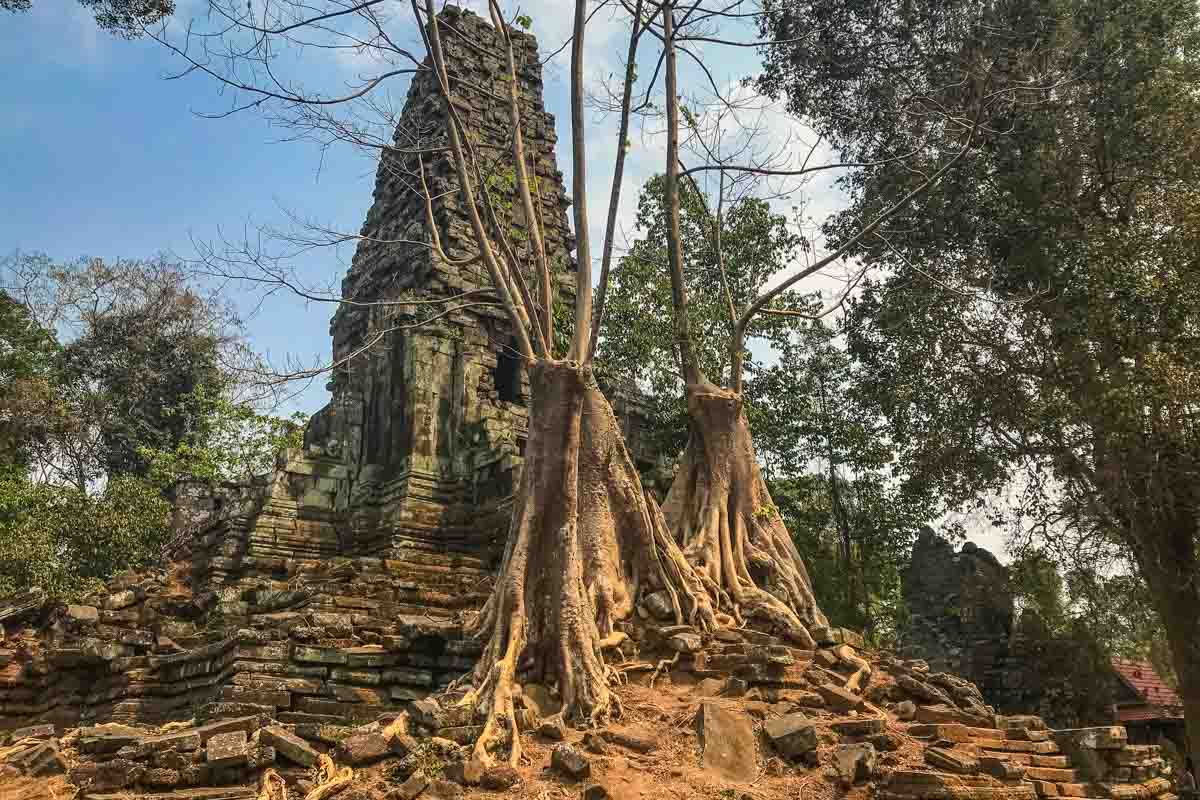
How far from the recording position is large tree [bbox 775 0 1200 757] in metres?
11.5

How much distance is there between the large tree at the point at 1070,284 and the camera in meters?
11.5

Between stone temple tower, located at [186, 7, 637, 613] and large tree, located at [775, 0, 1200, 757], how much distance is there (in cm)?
486

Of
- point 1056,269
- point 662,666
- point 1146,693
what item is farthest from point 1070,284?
point 1146,693

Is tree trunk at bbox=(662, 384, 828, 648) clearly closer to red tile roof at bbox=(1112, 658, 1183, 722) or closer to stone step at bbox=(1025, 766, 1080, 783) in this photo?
stone step at bbox=(1025, 766, 1080, 783)

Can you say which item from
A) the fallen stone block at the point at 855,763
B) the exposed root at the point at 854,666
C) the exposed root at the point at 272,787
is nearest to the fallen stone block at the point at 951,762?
the fallen stone block at the point at 855,763

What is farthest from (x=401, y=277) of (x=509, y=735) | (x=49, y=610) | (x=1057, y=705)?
(x=1057, y=705)

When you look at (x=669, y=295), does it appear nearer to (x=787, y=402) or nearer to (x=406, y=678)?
(x=787, y=402)

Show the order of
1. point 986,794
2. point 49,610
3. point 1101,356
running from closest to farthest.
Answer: point 986,794
point 49,610
point 1101,356

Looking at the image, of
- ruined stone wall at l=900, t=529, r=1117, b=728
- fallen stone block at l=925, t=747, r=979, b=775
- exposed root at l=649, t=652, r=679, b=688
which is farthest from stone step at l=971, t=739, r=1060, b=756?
ruined stone wall at l=900, t=529, r=1117, b=728

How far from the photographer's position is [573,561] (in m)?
7.60

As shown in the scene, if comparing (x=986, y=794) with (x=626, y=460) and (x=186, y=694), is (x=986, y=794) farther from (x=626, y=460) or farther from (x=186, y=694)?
(x=186, y=694)

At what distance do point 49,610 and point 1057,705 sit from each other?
12786mm

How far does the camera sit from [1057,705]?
46.0 ft

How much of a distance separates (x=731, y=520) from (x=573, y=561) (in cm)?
218
